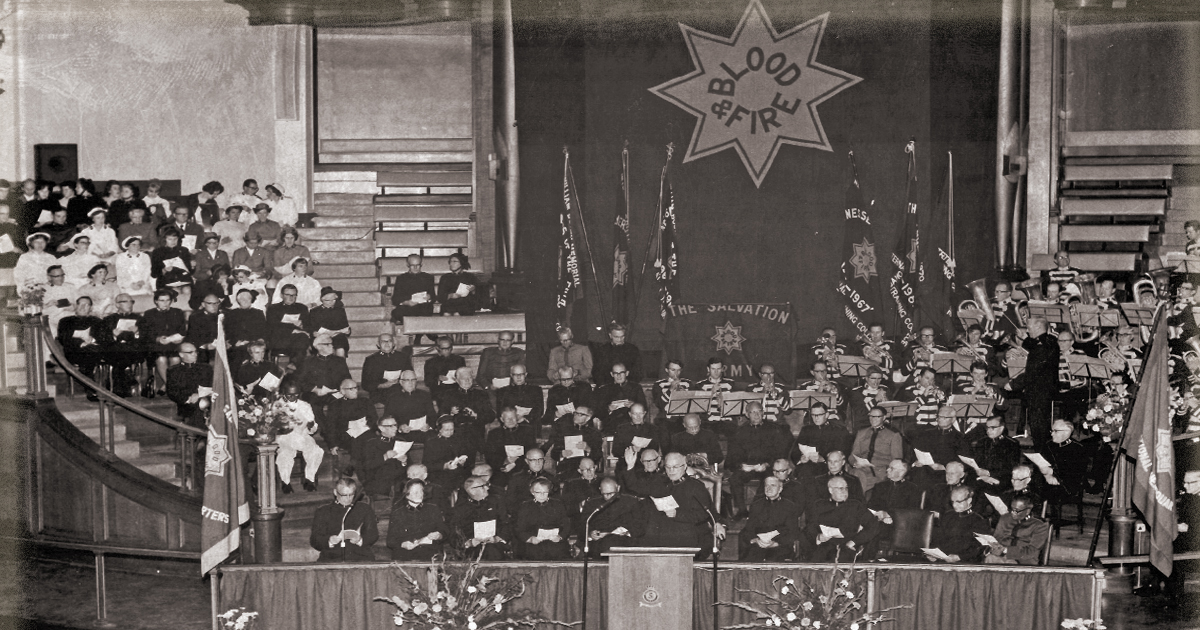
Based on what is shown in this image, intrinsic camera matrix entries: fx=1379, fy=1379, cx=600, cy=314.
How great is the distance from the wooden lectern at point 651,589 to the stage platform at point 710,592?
0.56 m

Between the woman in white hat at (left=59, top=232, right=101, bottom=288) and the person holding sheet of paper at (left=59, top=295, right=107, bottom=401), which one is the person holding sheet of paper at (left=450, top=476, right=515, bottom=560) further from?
the woman in white hat at (left=59, top=232, right=101, bottom=288)

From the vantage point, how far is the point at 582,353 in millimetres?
17172

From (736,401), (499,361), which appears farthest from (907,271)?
(499,361)

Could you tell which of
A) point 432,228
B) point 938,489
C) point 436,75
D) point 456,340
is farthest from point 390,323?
point 938,489

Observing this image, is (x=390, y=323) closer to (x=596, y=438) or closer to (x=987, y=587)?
(x=596, y=438)

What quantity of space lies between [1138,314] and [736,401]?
4.80 meters

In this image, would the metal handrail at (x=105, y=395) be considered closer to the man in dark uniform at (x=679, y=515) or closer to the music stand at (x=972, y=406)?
the man in dark uniform at (x=679, y=515)

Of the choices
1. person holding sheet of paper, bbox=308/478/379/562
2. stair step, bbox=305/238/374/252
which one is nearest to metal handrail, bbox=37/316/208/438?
person holding sheet of paper, bbox=308/478/379/562

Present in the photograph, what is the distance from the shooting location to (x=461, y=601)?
11.2 meters

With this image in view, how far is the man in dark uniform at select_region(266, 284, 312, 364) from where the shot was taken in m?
16.3

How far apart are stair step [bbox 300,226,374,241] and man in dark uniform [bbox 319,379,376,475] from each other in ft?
19.5

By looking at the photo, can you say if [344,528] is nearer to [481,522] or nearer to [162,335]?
[481,522]

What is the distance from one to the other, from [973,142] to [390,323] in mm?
8823

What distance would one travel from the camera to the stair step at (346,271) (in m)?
19.9
